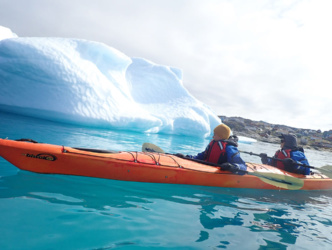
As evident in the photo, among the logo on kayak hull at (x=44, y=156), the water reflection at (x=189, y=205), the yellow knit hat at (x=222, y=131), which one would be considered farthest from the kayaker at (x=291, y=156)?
the logo on kayak hull at (x=44, y=156)

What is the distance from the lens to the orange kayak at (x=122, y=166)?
3.02 m

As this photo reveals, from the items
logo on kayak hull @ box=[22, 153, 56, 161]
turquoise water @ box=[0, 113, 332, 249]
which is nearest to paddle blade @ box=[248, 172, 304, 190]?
turquoise water @ box=[0, 113, 332, 249]

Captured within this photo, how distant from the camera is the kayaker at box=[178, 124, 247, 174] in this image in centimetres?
392

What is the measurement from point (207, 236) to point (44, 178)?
97.0 inches

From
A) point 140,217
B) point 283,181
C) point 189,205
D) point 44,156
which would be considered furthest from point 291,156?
point 44,156

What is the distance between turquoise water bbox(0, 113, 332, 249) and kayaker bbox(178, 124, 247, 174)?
1.86 feet

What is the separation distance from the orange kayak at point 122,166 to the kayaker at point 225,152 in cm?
22

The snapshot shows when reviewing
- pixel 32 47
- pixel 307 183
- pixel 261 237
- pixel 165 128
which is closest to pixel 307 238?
pixel 261 237

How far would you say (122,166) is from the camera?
11.1 ft

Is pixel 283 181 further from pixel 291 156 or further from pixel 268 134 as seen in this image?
pixel 268 134

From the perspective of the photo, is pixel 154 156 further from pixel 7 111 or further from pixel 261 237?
pixel 7 111

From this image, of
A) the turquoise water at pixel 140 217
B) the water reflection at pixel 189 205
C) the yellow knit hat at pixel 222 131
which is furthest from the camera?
the yellow knit hat at pixel 222 131

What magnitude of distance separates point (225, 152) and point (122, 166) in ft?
6.76

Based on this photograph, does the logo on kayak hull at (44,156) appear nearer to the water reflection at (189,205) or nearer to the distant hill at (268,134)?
the water reflection at (189,205)
